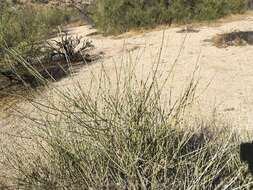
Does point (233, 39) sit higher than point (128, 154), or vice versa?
point (128, 154)

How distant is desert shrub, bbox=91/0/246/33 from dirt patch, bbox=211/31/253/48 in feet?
13.9

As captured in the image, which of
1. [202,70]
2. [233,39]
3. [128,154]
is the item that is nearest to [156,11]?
[233,39]

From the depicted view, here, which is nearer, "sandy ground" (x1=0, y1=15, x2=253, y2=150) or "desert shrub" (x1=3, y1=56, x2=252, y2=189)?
"desert shrub" (x1=3, y1=56, x2=252, y2=189)

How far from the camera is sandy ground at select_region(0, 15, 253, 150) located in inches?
268

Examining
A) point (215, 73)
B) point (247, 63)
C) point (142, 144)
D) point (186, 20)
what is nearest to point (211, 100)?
point (215, 73)

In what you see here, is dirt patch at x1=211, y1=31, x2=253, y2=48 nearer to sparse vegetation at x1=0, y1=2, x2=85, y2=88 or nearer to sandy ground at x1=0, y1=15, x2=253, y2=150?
sandy ground at x1=0, y1=15, x2=253, y2=150

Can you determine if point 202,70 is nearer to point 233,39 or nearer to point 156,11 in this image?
point 233,39

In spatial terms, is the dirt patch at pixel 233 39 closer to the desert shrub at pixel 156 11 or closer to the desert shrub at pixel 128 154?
the desert shrub at pixel 156 11

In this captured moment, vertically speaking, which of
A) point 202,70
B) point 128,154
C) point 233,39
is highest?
point 128,154

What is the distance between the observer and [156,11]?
18641mm

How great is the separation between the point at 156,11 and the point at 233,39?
6151mm

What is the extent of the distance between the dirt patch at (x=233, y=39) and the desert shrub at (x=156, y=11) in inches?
166

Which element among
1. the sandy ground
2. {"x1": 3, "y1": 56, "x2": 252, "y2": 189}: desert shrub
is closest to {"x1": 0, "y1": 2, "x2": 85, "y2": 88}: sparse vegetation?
the sandy ground

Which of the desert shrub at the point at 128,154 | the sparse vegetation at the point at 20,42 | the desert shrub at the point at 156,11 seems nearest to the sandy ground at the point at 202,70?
the desert shrub at the point at 128,154
